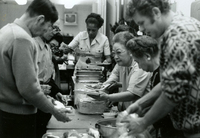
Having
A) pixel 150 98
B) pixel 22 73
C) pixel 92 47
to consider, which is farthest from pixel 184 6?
pixel 92 47

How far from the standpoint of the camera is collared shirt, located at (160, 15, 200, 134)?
1.17 m

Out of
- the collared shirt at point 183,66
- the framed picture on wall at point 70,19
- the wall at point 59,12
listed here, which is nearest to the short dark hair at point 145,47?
the collared shirt at point 183,66

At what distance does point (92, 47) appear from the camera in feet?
15.0

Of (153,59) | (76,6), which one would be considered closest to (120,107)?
(153,59)

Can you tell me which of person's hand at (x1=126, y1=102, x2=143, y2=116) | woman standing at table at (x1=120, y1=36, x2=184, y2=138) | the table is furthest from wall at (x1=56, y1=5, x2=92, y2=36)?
person's hand at (x1=126, y1=102, x2=143, y2=116)

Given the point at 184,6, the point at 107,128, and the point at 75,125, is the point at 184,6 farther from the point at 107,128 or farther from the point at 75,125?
the point at 75,125

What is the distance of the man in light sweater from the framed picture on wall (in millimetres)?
10316

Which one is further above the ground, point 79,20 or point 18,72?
point 18,72

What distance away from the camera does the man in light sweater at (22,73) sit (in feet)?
5.61

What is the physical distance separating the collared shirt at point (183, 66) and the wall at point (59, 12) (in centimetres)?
1083

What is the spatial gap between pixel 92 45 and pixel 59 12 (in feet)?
25.9

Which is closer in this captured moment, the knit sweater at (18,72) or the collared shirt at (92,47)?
the knit sweater at (18,72)

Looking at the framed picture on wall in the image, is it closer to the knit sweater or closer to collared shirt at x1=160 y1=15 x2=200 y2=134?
the knit sweater

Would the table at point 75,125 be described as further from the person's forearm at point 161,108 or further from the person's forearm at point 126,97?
the person's forearm at point 161,108
